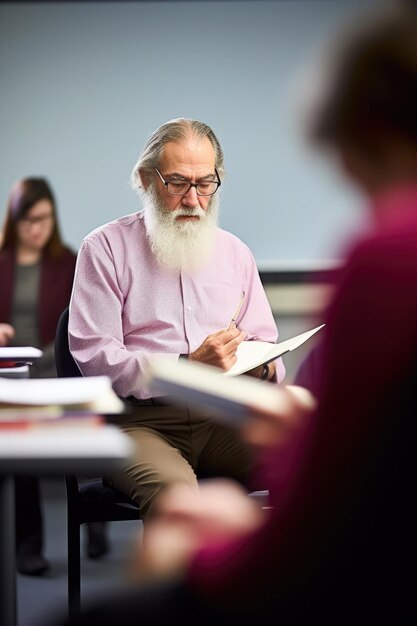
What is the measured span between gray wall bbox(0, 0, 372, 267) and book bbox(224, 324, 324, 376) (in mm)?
2494

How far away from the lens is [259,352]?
2371 millimetres

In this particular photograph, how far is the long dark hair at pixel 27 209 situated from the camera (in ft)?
13.0

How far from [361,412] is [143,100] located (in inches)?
165

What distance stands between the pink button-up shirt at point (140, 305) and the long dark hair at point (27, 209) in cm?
130

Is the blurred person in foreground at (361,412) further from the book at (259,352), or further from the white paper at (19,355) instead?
the book at (259,352)

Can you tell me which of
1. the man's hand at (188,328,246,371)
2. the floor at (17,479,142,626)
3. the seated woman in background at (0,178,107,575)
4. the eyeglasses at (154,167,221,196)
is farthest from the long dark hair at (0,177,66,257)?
the man's hand at (188,328,246,371)

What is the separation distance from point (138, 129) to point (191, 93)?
1.09ft

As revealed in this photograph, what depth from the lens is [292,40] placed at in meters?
4.97

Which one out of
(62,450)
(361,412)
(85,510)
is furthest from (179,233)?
(361,412)

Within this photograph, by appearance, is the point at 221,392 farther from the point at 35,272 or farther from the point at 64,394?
the point at 35,272

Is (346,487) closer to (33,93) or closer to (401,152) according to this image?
(401,152)

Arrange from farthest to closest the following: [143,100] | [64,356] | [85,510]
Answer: [143,100] < [64,356] < [85,510]

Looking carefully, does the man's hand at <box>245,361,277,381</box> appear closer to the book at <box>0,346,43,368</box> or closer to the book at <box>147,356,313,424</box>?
the book at <box>0,346,43,368</box>

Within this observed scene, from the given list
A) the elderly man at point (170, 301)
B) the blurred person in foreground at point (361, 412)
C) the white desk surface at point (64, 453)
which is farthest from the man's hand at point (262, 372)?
the blurred person in foreground at point (361, 412)
